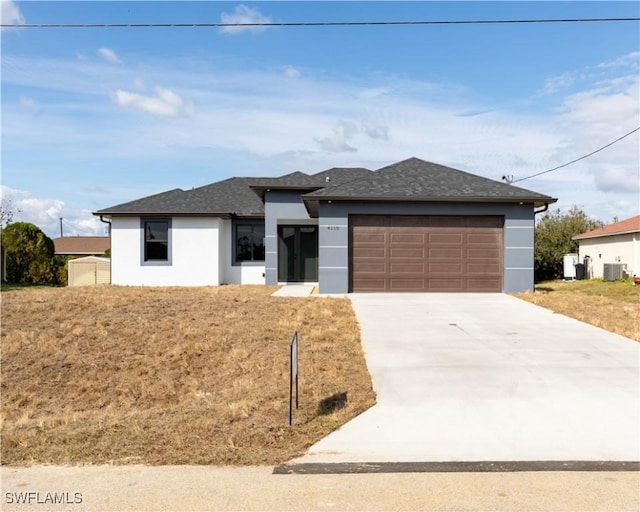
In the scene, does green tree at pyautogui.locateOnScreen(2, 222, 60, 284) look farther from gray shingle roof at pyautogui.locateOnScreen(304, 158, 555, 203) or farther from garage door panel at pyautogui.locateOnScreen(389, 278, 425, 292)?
garage door panel at pyautogui.locateOnScreen(389, 278, 425, 292)

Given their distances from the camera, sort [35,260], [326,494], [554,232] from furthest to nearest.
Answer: [554,232] < [35,260] < [326,494]

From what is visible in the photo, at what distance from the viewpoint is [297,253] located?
67.3 ft

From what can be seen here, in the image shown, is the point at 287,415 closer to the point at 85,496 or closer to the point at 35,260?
the point at 85,496

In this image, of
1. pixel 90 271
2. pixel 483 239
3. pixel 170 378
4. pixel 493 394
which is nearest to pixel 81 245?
pixel 90 271

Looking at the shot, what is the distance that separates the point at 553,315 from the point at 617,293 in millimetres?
10032

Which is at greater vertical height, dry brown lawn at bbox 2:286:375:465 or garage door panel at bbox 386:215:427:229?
garage door panel at bbox 386:215:427:229

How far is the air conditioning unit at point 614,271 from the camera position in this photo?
25484mm

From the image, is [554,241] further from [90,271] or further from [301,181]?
[90,271]

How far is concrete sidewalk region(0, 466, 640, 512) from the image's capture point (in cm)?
386

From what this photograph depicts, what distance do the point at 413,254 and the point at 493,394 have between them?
9482 millimetres

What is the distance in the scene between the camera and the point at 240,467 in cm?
459

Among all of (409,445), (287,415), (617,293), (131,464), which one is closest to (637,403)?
(409,445)

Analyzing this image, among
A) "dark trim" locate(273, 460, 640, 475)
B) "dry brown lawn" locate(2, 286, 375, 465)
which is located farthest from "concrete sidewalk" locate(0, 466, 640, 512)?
"dry brown lawn" locate(2, 286, 375, 465)

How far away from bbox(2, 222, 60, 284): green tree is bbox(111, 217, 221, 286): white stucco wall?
8208mm
